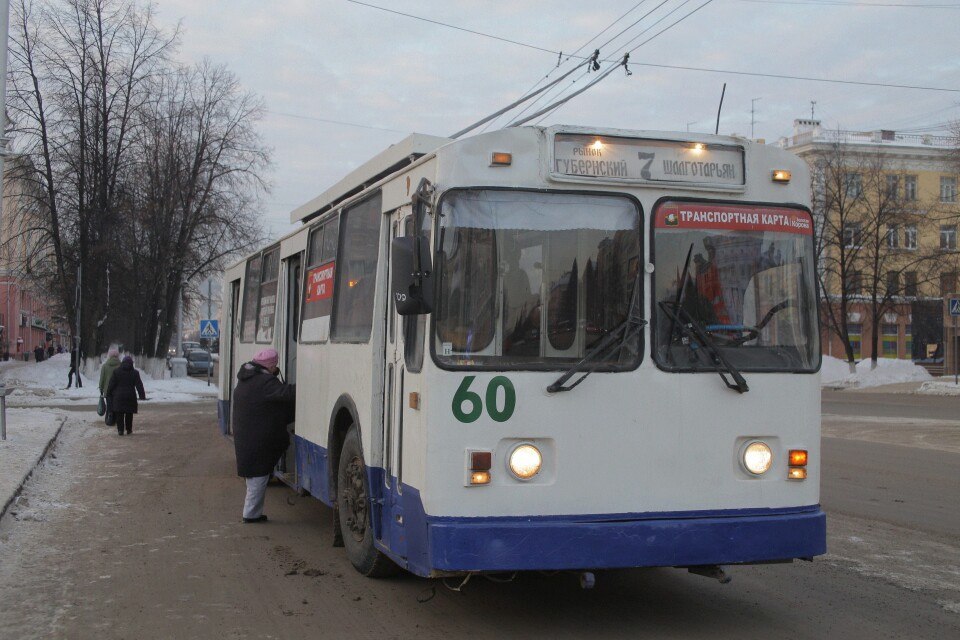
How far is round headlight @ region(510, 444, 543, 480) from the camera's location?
219 inches

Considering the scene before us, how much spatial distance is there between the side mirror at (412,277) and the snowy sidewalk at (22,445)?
20.0 ft

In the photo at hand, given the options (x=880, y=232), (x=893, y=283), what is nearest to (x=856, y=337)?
(x=880, y=232)

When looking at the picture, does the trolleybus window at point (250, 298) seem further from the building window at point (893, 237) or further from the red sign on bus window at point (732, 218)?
the building window at point (893, 237)

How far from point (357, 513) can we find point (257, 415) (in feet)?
8.73

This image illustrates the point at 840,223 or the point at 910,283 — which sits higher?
the point at 840,223

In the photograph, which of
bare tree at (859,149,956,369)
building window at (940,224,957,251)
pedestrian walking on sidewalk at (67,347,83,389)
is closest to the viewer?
pedestrian walking on sidewalk at (67,347,83,389)

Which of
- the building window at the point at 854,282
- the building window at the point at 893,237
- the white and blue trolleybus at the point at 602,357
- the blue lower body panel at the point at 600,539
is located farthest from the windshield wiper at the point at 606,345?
the building window at the point at 893,237

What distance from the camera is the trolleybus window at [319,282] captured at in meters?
8.36

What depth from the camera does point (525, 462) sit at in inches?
220

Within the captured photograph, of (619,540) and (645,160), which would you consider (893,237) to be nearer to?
(645,160)

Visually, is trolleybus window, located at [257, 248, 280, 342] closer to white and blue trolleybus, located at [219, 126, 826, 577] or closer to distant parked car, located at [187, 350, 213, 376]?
white and blue trolleybus, located at [219, 126, 826, 577]

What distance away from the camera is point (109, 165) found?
39.9 m

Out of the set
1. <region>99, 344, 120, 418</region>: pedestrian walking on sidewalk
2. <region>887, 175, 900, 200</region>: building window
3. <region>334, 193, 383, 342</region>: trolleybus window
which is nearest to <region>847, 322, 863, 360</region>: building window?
<region>887, 175, 900, 200</region>: building window

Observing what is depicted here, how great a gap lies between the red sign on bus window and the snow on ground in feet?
91.0
